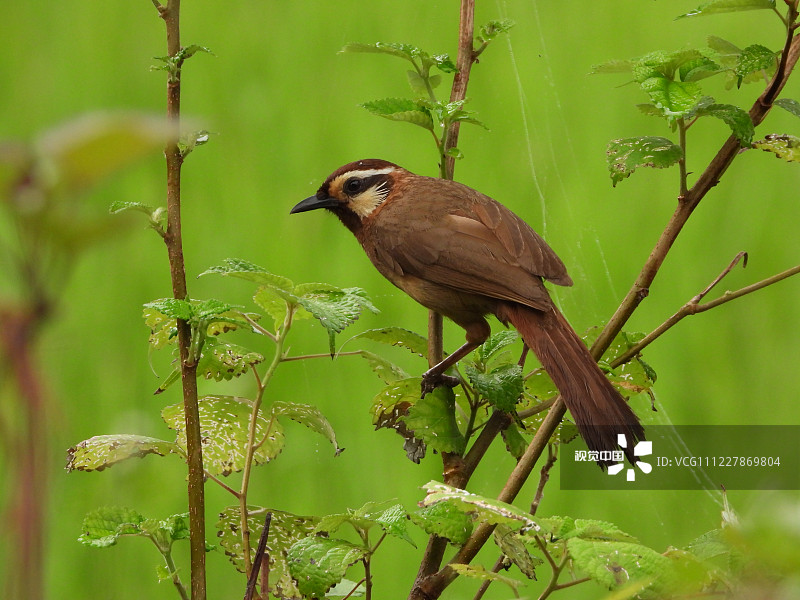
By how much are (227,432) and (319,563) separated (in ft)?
0.76

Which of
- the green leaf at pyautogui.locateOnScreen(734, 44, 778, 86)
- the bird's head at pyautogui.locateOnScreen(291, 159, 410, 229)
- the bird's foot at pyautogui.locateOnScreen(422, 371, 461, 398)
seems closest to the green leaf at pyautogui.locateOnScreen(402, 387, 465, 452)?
the bird's foot at pyautogui.locateOnScreen(422, 371, 461, 398)

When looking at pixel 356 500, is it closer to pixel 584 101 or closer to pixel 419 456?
pixel 419 456

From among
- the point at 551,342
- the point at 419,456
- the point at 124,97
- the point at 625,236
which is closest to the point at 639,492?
the point at 625,236

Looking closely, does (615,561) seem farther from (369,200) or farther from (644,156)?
(369,200)

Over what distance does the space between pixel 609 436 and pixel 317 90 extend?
2443mm

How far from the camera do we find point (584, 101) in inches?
135

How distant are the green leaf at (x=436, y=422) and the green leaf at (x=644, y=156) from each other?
341 mm

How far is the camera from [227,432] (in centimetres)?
108

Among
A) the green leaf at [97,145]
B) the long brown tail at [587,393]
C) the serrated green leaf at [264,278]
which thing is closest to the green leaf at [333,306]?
the serrated green leaf at [264,278]

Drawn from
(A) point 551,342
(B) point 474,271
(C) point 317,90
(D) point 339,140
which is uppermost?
(C) point 317,90

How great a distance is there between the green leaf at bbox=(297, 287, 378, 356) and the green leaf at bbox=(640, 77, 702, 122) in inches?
15.5

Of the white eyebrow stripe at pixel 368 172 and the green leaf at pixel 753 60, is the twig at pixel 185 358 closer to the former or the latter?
the green leaf at pixel 753 60

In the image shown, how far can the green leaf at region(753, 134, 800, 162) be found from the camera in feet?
3.71

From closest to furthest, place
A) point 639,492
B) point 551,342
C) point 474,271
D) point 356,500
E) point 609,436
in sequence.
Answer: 1. point 609,436
2. point 551,342
3. point 474,271
4. point 356,500
5. point 639,492
